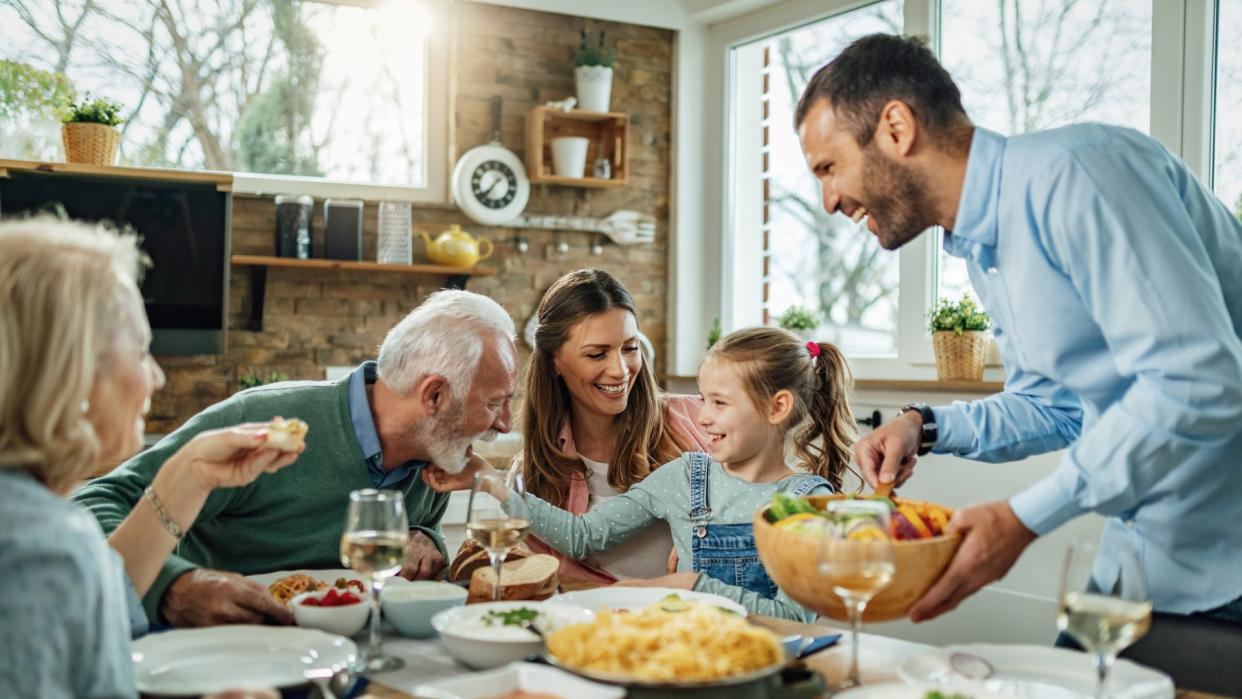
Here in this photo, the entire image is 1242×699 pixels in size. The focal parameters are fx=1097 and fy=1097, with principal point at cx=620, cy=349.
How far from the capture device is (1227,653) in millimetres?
1508

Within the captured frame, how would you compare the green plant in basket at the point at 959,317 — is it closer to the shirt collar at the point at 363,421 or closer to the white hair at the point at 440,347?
the white hair at the point at 440,347

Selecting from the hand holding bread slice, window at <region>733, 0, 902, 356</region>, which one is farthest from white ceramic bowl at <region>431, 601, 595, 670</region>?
window at <region>733, 0, 902, 356</region>

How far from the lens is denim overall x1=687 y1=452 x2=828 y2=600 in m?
2.08

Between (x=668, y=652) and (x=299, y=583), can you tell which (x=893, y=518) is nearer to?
(x=668, y=652)

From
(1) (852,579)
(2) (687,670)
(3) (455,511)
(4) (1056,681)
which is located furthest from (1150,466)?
(3) (455,511)

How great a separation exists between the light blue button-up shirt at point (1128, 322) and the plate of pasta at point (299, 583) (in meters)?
0.97

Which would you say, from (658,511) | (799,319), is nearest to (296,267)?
(799,319)

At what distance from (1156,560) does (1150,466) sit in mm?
296

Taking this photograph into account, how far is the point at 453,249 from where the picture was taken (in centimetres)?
457

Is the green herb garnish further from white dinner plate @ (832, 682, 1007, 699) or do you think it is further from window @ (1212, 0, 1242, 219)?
window @ (1212, 0, 1242, 219)

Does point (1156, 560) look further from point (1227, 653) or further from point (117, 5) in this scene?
point (117, 5)

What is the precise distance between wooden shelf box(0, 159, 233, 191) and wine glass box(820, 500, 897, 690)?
341 cm

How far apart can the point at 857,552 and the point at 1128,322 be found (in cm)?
51

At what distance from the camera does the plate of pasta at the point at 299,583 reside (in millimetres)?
1648
